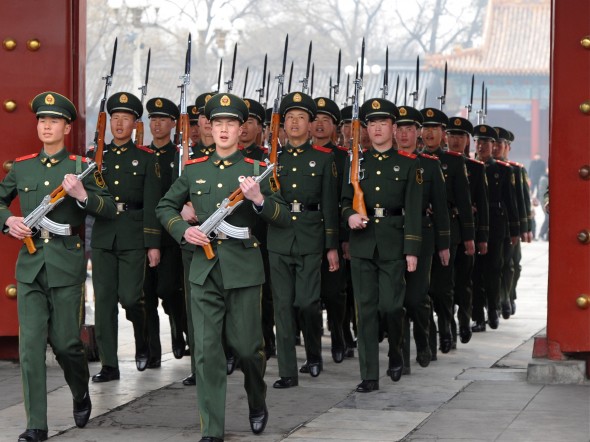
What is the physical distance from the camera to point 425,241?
11281 mm

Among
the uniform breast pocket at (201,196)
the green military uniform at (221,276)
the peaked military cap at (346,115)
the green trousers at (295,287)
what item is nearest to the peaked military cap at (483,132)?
the peaked military cap at (346,115)

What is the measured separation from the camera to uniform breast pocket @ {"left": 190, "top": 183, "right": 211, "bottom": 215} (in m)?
8.34

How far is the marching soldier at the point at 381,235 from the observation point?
402 inches

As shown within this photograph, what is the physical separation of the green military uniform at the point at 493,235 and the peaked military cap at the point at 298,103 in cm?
464

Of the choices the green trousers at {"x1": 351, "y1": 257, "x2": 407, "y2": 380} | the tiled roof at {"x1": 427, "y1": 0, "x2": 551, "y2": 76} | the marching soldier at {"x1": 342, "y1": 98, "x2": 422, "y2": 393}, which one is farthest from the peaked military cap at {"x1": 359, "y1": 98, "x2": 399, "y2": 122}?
the tiled roof at {"x1": 427, "y1": 0, "x2": 551, "y2": 76}

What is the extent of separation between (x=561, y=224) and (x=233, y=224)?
288cm

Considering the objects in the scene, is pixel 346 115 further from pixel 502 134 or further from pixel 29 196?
pixel 29 196

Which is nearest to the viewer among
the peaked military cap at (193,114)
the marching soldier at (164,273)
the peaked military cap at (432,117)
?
the marching soldier at (164,273)

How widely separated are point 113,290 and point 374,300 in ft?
5.97

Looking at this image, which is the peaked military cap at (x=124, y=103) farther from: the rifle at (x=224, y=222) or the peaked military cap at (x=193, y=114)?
the rifle at (x=224, y=222)

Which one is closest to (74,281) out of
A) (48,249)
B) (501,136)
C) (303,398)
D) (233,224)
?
(48,249)

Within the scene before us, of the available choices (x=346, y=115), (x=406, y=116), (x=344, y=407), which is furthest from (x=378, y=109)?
(x=346, y=115)

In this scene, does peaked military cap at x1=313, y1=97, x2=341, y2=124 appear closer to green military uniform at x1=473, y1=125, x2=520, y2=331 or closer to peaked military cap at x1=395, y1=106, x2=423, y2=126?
peaked military cap at x1=395, y1=106, x2=423, y2=126

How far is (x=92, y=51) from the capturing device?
43188 millimetres
